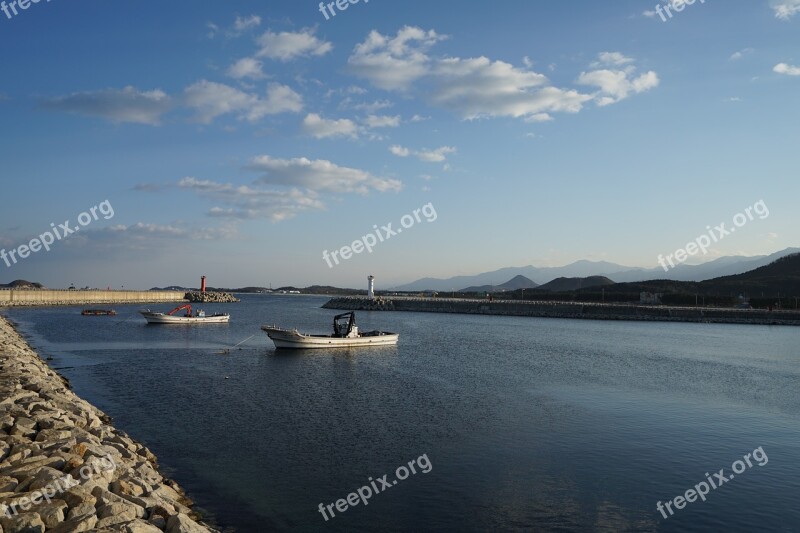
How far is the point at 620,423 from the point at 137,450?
15675 mm

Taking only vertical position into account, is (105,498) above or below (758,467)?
above

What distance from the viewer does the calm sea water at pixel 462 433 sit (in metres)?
12.1

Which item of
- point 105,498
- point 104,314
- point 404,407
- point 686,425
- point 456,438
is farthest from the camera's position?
point 104,314

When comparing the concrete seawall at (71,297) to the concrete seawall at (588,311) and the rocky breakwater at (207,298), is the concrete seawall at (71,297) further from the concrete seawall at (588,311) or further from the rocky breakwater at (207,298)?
the concrete seawall at (588,311)

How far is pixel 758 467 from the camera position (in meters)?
15.5

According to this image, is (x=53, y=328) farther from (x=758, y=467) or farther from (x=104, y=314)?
(x=758, y=467)

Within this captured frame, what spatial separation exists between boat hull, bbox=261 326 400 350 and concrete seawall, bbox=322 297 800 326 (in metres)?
58.9

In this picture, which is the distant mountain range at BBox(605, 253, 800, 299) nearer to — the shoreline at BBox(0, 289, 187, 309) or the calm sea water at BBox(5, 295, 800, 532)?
the shoreline at BBox(0, 289, 187, 309)

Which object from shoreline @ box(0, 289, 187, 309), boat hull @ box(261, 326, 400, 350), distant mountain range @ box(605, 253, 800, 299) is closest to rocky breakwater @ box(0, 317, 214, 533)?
boat hull @ box(261, 326, 400, 350)

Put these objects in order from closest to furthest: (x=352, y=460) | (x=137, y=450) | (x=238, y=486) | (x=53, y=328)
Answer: (x=238, y=486), (x=137, y=450), (x=352, y=460), (x=53, y=328)

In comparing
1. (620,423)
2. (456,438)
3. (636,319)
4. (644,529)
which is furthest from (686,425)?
(636,319)

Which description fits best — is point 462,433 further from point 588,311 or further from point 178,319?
point 588,311

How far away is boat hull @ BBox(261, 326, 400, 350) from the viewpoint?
4100 cm

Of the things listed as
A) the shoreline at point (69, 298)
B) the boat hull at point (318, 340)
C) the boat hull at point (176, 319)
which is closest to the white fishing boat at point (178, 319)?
the boat hull at point (176, 319)
